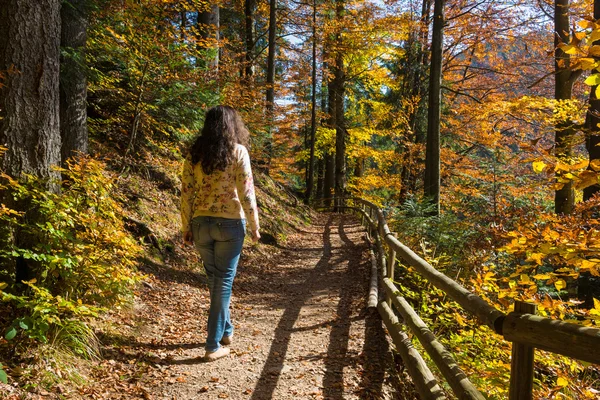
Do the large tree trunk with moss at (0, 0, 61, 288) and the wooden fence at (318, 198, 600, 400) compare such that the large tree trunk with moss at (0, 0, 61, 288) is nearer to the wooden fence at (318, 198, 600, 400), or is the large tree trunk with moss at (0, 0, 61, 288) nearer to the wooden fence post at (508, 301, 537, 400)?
the wooden fence at (318, 198, 600, 400)

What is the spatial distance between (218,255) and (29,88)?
2187 millimetres

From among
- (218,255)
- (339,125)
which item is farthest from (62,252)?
(339,125)

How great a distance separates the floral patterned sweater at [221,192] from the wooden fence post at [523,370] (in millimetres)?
2255

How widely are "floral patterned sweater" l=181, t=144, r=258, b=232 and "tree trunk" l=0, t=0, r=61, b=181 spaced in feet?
4.01

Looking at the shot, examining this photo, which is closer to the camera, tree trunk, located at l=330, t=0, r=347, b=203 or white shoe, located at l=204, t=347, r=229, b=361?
white shoe, located at l=204, t=347, r=229, b=361

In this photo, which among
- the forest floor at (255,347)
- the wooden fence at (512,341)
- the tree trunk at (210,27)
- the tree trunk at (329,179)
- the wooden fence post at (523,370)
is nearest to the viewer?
the wooden fence at (512,341)

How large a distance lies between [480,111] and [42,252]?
522 inches

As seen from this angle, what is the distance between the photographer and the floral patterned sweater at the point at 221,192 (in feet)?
11.9

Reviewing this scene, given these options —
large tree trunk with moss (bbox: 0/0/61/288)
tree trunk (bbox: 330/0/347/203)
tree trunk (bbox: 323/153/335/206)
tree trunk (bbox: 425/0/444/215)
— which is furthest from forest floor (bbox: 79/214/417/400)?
tree trunk (bbox: 323/153/335/206)

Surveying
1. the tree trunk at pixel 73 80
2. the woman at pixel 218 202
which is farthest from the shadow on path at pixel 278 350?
the tree trunk at pixel 73 80

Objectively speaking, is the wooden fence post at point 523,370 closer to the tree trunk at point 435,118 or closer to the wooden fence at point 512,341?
the wooden fence at point 512,341

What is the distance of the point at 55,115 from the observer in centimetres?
376

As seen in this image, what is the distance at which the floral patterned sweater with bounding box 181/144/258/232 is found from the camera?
11.9ft

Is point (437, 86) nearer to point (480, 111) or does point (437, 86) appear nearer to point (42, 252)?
point (480, 111)
